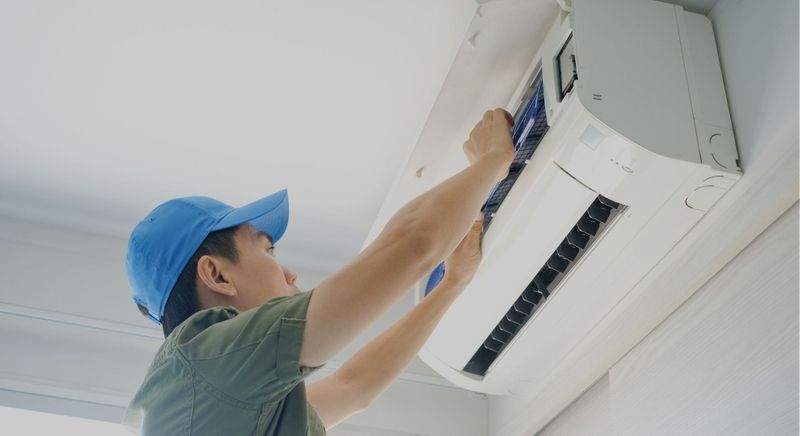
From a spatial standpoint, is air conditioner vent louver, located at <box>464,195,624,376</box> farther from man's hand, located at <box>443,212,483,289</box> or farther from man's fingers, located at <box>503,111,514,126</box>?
man's fingers, located at <box>503,111,514,126</box>

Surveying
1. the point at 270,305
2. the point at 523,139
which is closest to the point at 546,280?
the point at 523,139

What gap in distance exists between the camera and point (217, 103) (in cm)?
210

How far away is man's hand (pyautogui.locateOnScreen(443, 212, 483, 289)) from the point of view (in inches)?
70.7

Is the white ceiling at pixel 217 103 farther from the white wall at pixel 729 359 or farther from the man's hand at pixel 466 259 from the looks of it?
the white wall at pixel 729 359

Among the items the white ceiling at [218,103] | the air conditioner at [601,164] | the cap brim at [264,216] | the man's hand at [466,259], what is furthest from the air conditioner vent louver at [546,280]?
the cap brim at [264,216]

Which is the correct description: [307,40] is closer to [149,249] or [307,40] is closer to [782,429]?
[149,249]

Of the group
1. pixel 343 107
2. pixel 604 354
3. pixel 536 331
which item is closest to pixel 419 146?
pixel 343 107

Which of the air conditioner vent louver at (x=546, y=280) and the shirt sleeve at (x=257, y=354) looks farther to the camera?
the air conditioner vent louver at (x=546, y=280)

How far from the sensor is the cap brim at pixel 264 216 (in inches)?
62.1

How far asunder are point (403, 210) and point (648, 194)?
0.42 meters

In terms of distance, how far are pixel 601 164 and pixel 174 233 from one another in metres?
0.78

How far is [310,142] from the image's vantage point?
2209 mm

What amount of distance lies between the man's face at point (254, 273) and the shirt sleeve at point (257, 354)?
1.02 feet

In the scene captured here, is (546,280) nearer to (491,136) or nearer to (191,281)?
(491,136)
